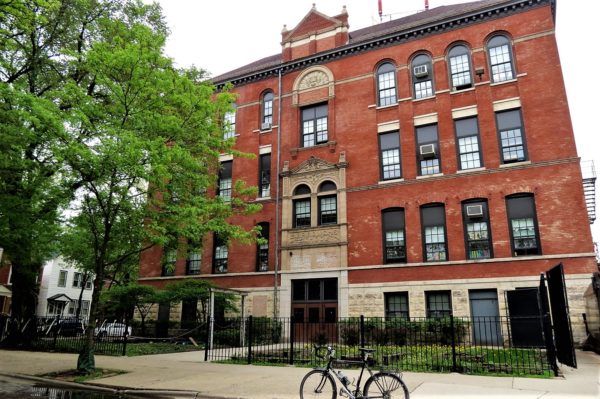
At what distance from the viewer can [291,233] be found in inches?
987

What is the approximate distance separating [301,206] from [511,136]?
11.8 metres

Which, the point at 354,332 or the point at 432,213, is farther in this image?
the point at 432,213

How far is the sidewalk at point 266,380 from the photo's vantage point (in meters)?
8.95

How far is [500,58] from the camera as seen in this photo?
74.6 feet

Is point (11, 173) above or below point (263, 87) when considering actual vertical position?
below

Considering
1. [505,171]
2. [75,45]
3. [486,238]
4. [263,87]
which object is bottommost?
[486,238]

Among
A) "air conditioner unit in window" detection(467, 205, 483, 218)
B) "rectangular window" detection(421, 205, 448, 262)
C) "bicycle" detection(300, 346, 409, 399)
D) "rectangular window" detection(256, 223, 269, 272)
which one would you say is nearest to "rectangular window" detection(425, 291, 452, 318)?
"rectangular window" detection(421, 205, 448, 262)

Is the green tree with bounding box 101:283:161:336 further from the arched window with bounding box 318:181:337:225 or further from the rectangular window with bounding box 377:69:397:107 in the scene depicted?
the rectangular window with bounding box 377:69:397:107

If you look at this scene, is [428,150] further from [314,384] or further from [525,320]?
[314,384]

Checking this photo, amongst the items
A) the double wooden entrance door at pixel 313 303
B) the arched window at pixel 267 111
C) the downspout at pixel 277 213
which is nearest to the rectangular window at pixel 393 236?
the double wooden entrance door at pixel 313 303

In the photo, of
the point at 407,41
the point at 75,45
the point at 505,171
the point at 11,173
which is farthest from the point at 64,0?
the point at 505,171

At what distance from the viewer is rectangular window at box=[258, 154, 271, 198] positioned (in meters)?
27.1

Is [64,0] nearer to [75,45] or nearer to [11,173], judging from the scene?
[75,45]

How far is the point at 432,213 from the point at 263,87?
14.2 meters
